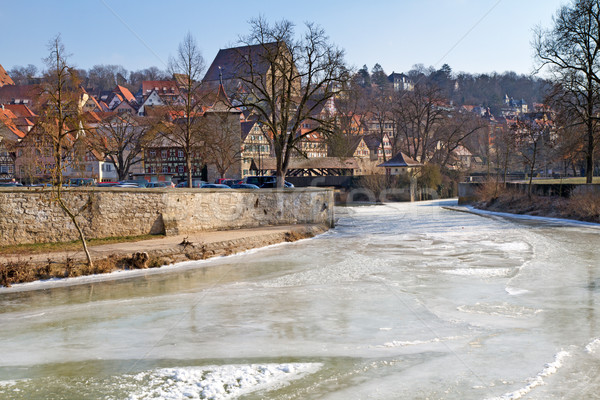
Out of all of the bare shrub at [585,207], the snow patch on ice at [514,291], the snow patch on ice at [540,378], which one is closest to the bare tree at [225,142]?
the bare shrub at [585,207]

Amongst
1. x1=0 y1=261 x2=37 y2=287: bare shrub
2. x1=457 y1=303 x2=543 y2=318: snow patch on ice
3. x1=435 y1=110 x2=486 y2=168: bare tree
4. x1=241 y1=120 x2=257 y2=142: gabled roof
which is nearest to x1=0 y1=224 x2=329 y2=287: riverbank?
x1=0 y1=261 x2=37 y2=287: bare shrub

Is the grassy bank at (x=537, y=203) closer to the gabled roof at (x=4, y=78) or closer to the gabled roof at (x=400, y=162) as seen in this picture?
the gabled roof at (x=400, y=162)

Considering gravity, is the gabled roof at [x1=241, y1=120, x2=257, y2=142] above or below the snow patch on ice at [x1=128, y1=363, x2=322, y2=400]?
above

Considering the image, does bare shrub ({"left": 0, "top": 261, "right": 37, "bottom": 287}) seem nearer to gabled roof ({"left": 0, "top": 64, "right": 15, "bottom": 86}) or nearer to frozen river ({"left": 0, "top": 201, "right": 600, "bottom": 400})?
frozen river ({"left": 0, "top": 201, "right": 600, "bottom": 400})

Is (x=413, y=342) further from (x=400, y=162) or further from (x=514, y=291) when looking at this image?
(x=400, y=162)

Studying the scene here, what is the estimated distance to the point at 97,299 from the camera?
42.5ft

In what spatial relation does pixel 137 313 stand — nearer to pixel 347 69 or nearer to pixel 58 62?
pixel 58 62

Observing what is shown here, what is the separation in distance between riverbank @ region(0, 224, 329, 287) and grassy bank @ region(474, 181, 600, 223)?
697 inches

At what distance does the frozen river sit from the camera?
7.39 meters

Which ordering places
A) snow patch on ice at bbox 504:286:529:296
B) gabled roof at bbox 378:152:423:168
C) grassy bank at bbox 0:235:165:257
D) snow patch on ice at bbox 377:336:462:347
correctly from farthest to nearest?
gabled roof at bbox 378:152:423:168
grassy bank at bbox 0:235:165:257
snow patch on ice at bbox 504:286:529:296
snow patch on ice at bbox 377:336:462:347

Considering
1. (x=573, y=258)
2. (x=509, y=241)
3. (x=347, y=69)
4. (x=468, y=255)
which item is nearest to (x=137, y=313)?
(x=468, y=255)

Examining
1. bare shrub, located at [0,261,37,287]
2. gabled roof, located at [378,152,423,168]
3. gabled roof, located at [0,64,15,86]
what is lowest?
Result: bare shrub, located at [0,261,37,287]

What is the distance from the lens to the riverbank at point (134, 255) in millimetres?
15094

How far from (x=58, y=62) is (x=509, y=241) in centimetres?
1779
